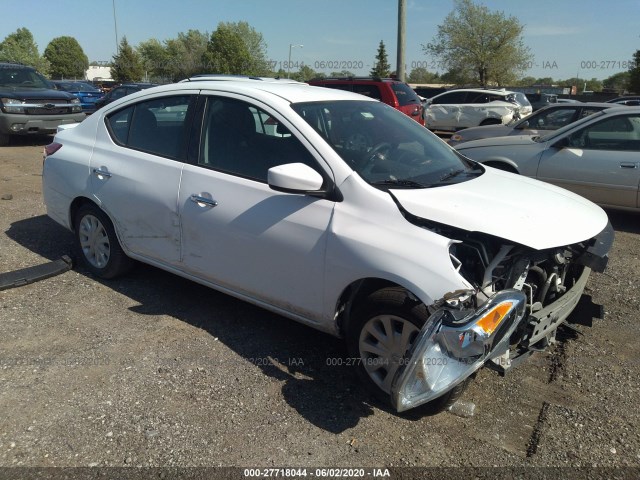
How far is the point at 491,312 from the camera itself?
2.55 m

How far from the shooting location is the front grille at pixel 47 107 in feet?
40.3

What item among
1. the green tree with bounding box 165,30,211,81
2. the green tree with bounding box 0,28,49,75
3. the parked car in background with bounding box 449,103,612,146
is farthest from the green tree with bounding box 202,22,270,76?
the parked car in background with bounding box 449,103,612,146

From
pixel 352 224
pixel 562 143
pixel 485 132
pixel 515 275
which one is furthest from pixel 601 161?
pixel 352 224

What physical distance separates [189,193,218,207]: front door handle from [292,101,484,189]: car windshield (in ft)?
2.74

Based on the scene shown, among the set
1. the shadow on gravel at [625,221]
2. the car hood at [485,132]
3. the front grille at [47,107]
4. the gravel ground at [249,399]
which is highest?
the front grille at [47,107]

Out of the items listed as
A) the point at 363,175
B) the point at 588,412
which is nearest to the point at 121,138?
the point at 363,175

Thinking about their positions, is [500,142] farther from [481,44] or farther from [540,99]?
[481,44]

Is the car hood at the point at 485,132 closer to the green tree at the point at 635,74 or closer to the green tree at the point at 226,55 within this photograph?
the green tree at the point at 635,74

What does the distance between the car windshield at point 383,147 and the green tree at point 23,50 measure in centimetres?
7446

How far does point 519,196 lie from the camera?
131 inches

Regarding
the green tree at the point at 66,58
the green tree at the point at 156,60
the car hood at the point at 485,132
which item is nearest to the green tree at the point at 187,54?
the green tree at the point at 156,60

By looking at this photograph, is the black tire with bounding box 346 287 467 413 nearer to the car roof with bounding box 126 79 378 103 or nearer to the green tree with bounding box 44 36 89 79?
the car roof with bounding box 126 79 378 103

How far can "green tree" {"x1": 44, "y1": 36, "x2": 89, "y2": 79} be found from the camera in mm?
86562

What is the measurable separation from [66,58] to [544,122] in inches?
3851
